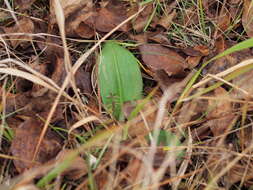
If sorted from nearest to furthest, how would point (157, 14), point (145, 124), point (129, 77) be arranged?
point (145, 124)
point (129, 77)
point (157, 14)

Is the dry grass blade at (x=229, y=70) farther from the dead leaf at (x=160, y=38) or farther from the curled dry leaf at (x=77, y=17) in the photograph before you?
the curled dry leaf at (x=77, y=17)

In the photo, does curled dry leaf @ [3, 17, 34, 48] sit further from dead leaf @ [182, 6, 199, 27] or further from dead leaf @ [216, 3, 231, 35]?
dead leaf @ [216, 3, 231, 35]

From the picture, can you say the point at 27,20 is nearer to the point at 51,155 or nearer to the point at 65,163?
the point at 51,155

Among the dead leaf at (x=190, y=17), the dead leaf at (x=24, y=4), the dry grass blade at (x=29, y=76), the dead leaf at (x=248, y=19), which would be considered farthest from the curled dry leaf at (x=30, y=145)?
the dead leaf at (x=248, y=19)

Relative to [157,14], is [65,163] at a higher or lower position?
lower

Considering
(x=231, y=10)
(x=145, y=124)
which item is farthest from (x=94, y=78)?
(x=231, y=10)

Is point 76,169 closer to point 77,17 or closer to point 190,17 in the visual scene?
point 77,17

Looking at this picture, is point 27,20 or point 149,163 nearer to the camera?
point 149,163

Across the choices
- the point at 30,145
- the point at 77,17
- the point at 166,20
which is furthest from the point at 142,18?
the point at 30,145
